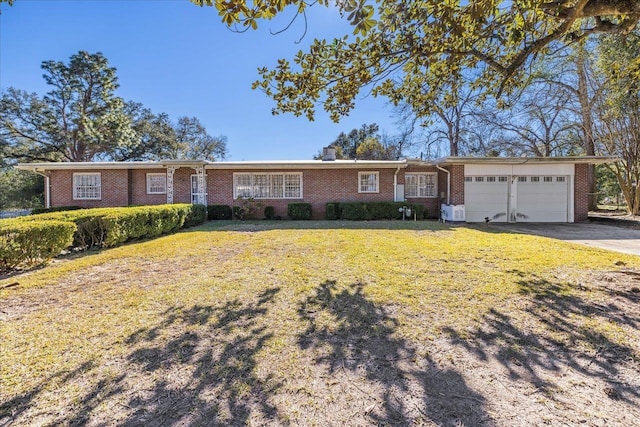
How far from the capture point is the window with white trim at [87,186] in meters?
15.1

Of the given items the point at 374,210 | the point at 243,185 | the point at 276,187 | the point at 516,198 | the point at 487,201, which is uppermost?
the point at 243,185

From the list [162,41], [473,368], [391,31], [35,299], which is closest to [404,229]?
[391,31]

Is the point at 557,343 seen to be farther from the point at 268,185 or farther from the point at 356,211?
the point at 268,185

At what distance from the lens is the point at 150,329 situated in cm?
317

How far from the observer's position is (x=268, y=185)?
15422 millimetres

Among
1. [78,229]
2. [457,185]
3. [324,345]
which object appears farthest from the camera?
[457,185]

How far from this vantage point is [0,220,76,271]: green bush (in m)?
5.30

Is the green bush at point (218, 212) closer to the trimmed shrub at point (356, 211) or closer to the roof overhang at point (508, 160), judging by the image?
the trimmed shrub at point (356, 211)

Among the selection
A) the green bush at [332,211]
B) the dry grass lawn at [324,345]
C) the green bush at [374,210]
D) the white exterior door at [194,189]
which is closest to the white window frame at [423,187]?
the green bush at [374,210]

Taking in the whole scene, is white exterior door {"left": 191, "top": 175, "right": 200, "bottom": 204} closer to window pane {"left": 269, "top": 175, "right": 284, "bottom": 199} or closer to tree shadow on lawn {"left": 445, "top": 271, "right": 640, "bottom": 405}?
window pane {"left": 269, "top": 175, "right": 284, "bottom": 199}

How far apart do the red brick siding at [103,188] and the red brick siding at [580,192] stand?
21393mm

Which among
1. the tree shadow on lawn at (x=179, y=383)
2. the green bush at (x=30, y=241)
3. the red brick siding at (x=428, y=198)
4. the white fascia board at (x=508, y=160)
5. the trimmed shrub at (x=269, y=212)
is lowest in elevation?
the tree shadow on lawn at (x=179, y=383)

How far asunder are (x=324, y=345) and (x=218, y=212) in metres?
13.0

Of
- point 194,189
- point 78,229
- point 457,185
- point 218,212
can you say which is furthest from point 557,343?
point 194,189
